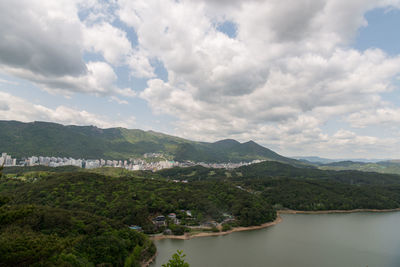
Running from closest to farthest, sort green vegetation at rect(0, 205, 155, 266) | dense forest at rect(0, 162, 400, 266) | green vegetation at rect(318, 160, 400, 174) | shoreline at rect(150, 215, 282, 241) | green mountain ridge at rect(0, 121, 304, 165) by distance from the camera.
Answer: dense forest at rect(0, 162, 400, 266), green vegetation at rect(0, 205, 155, 266), shoreline at rect(150, 215, 282, 241), green mountain ridge at rect(0, 121, 304, 165), green vegetation at rect(318, 160, 400, 174)

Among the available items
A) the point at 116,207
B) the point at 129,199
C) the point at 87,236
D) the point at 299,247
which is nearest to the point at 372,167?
the point at 299,247

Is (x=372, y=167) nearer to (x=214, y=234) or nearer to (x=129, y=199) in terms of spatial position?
(x=214, y=234)

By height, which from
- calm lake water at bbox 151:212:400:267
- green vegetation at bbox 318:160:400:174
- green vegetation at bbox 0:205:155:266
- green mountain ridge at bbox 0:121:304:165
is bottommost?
calm lake water at bbox 151:212:400:267

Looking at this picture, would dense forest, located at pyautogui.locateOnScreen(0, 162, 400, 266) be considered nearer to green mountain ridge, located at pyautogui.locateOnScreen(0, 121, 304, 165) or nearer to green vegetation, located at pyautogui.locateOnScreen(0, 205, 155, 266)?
green vegetation, located at pyautogui.locateOnScreen(0, 205, 155, 266)

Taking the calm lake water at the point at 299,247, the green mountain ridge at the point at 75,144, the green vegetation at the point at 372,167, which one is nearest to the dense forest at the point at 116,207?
the calm lake water at the point at 299,247

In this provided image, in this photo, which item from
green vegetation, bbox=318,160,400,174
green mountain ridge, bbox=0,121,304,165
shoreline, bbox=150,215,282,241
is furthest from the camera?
green vegetation, bbox=318,160,400,174

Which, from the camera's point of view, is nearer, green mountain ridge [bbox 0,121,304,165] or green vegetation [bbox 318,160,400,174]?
green mountain ridge [bbox 0,121,304,165]

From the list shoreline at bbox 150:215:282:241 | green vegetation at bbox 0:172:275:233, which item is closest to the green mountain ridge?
green vegetation at bbox 0:172:275:233
